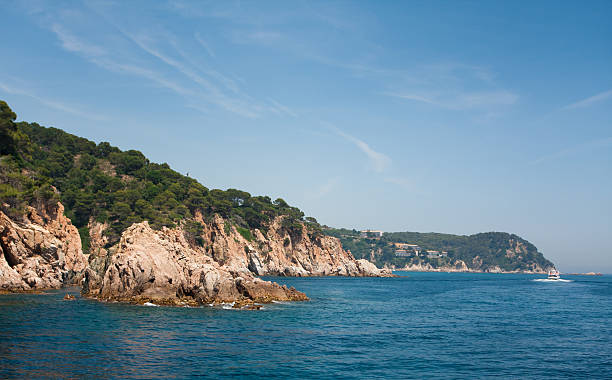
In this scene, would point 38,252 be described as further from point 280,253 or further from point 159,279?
point 280,253

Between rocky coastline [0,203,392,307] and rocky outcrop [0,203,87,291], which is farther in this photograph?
rocky outcrop [0,203,87,291]

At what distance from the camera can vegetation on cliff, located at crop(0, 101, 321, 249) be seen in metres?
73.2

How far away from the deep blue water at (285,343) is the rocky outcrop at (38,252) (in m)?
7.60

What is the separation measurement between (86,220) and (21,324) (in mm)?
67805

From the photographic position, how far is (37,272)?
6406 centimetres

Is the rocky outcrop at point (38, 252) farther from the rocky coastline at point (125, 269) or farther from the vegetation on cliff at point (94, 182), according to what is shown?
the vegetation on cliff at point (94, 182)

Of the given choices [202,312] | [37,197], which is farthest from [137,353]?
[37,197]

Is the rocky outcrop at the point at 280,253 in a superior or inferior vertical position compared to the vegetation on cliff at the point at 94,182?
inferior

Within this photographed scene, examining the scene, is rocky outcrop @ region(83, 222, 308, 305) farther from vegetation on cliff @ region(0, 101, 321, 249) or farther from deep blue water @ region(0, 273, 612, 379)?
vegetation on cliff @ region(0, 101, 321, 249)

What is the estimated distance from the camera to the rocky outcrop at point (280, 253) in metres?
128

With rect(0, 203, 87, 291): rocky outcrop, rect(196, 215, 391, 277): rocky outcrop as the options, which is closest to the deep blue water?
rect(0, 203, 87, 291): rocky outcrop

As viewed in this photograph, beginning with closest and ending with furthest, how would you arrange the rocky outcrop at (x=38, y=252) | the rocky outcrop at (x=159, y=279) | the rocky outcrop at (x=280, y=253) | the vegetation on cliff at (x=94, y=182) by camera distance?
1. the rocky outcrop at (x=159, y=279)
2. the rocky outcrop at (x=38, y=252)
3. the vegetation on cliff at (x=94, y=182)
4. the rocky outcrop at (x=280, y=253)

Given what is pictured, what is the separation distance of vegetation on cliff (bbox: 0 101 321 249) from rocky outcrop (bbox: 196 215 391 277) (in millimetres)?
6254

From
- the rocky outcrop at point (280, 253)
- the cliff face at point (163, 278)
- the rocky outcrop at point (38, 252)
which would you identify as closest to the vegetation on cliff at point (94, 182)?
the rocky outcrop at point (38, 252)
